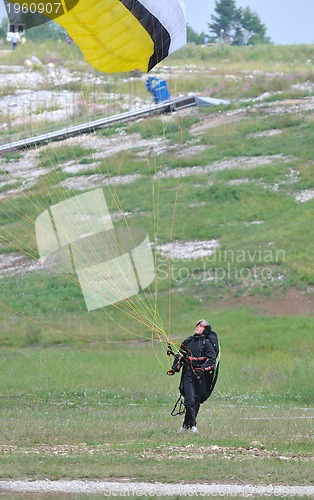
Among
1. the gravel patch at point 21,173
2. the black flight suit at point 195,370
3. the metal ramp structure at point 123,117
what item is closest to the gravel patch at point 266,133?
the metal ramp structure at point 123,117

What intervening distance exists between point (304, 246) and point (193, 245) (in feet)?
12.2

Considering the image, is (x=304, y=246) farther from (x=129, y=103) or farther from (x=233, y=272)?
(x=129, y=103)

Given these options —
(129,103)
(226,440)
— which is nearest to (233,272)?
(226,440)

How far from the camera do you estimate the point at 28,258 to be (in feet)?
119

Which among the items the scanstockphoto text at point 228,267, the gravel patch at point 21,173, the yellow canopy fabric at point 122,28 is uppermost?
the yellow canopy fabric at point 122,28
